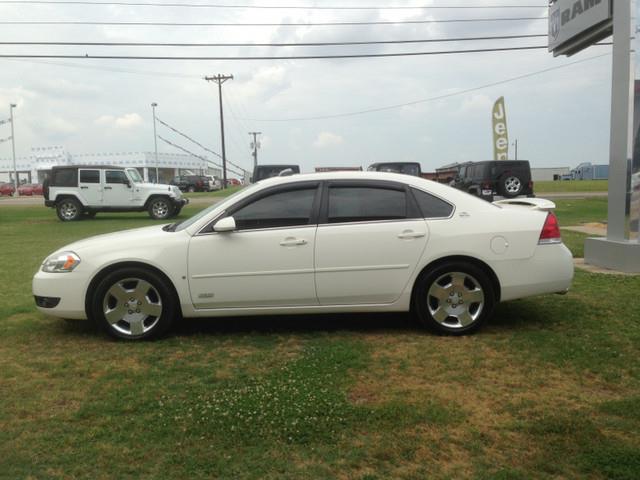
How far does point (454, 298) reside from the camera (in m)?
5.14

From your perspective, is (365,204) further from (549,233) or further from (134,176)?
(134,176)

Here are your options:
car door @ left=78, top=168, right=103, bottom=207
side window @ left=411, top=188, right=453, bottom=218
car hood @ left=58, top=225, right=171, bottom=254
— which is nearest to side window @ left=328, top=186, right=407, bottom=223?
side window @ left=411, top=188, right=453, bottom=218

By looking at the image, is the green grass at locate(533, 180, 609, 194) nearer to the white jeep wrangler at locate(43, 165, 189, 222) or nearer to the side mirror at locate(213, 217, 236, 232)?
the white jeep wrangler at locate(43, 165, 189, 222)

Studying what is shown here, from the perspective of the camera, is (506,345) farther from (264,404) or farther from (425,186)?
(264,404)

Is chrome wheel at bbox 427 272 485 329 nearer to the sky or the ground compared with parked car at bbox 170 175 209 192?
nearer to the ground

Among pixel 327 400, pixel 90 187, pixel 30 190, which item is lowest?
pixel 327 400

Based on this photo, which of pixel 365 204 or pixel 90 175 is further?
pixel 90 175

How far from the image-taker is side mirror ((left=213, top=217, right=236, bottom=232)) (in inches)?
195

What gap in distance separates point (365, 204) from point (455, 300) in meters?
1.16

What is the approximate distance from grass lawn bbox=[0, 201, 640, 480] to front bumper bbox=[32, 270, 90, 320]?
30 cm

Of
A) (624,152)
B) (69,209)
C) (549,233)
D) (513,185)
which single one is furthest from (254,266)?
(69,209)

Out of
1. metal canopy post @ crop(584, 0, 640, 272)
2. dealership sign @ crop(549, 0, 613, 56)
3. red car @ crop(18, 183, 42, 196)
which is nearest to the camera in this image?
metal canopy post @ crop(584, 0, 640, 272)

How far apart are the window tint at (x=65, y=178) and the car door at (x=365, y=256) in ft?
59.3

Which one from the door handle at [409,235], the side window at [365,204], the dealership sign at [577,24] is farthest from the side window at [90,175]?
the door handle at [409,235]
